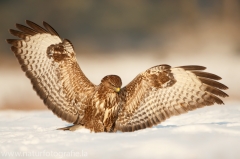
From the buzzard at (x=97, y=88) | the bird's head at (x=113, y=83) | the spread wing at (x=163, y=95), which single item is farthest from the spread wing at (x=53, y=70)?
the spread wing at (x=163, y=95)

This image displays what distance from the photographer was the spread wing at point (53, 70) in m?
6.09

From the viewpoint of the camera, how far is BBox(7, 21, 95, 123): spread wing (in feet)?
20.0

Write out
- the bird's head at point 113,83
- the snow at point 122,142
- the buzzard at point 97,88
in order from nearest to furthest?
1. the snow at point 122,142
2. the bird's head at point 113,83
3. the buzzard at point 97,88

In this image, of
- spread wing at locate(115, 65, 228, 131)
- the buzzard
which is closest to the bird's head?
the buzzard

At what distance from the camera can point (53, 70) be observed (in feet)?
20.3

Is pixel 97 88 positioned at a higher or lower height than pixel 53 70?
lower

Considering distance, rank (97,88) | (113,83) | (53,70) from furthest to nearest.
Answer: (53,70) < (97,88) < (113,83)

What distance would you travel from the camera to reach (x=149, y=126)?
20.4 feet

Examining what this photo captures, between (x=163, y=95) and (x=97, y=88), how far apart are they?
2.95 ft

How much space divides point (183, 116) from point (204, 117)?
0.35 m

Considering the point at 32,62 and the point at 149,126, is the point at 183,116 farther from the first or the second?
the point at 32,62

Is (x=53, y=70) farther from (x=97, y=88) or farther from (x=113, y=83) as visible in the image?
(x=113, y=83)

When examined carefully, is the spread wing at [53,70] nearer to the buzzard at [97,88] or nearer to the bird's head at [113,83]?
the buzzard at [97,88]

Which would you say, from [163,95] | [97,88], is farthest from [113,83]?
[163,95]
